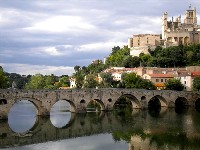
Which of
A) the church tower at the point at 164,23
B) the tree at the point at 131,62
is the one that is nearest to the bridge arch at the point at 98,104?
the tree at the point at 131,62

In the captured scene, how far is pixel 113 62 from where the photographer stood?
10144cm

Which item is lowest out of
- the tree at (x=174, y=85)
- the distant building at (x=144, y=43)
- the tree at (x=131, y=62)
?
the tree at (x=174, y=85)

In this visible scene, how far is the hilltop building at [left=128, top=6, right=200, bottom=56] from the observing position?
92037 mm

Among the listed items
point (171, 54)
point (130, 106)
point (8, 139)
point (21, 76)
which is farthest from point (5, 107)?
point (21, 76)

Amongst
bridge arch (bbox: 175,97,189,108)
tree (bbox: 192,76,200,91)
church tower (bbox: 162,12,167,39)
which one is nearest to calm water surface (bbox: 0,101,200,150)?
bridge arch (bbox: 175,97,189,108)

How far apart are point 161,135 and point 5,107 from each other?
58.4ft

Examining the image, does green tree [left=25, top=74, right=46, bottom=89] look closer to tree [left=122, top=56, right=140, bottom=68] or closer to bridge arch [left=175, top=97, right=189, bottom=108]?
tree [left=122, top=56, right=140, bottom=68]

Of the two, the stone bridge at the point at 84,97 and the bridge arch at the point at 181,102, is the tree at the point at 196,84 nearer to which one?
the stone bridge at the point at 84,97

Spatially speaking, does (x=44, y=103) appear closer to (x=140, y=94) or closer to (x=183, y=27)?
(x=140, y=94)

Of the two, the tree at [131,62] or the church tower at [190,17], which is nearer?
the tree at [131,62]

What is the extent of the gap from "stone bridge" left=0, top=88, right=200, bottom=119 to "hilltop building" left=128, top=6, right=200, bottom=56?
30019 millimetres

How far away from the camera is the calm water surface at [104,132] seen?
30984 millimetres

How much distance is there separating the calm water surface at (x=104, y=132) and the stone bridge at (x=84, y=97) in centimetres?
176

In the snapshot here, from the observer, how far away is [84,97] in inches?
1987
